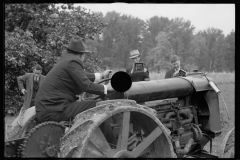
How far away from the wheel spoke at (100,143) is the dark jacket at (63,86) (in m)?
0.55

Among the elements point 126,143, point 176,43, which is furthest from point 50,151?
point 176,43

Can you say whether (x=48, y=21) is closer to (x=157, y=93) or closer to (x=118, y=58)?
(x=118, y=58)

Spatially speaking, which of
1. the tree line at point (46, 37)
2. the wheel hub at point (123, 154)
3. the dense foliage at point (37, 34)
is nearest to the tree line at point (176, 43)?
the tree line at point (46, 37)

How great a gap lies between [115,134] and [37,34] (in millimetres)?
8235

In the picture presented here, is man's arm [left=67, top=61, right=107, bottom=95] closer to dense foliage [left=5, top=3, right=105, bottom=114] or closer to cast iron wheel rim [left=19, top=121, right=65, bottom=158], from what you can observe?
cast iron wheel rim [left=19, top=121, right=65, bottom=158]

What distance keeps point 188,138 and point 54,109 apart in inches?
97.0

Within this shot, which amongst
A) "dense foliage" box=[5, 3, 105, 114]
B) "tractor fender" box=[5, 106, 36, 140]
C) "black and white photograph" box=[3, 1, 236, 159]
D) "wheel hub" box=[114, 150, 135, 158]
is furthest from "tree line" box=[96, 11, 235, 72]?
"wheel hub" box=[114, 150, 135, 158]

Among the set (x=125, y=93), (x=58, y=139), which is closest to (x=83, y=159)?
(x=58, y=139)

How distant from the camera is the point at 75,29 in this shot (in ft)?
34.0

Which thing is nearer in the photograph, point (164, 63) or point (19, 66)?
point (19, 66)

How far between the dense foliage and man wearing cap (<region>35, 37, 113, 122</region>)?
640 cm

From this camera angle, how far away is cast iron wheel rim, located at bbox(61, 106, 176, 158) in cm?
302

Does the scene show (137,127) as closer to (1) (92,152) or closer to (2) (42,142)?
(1) (92,152)

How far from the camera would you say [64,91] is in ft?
11.6
